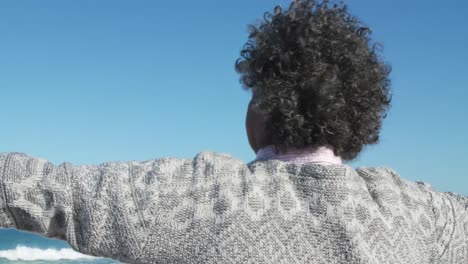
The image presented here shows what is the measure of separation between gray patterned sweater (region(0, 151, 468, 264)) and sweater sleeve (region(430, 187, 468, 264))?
0.24 m

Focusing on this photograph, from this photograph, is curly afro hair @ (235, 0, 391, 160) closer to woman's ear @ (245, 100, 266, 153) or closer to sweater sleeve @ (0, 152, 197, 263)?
woman's ear @ (245, 100, 266, 153)

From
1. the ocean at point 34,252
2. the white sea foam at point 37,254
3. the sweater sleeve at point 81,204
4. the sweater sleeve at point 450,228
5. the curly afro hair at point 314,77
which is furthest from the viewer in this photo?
the white sea foam at point 37,254

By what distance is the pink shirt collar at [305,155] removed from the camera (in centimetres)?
178

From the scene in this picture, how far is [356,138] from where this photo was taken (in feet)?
6.20

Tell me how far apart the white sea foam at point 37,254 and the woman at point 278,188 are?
19904 mm

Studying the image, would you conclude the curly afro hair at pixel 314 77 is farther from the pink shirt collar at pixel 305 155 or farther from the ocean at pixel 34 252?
the ocean at pixel 34 252

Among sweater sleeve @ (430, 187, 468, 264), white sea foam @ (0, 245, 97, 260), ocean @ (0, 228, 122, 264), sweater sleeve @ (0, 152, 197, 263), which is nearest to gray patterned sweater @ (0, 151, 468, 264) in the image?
sweater sleeve @ (0, 152, 197, 263)

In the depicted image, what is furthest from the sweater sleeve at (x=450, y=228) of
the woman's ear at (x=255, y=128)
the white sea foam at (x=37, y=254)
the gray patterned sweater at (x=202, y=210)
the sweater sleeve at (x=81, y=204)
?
the white sea foam at (x=37, y=254)

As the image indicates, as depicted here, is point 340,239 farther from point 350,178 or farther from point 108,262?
point 108,262

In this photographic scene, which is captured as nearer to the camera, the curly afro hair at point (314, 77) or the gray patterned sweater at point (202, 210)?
the gray patterned sweater at point (202, 210)

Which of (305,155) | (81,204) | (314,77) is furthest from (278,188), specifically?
(81,204)

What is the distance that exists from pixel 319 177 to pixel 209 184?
0.32 m

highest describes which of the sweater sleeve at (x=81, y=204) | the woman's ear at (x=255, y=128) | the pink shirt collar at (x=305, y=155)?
the woman's ear at (x=255, y=128)

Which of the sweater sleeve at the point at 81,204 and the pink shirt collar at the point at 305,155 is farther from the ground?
the pink shirt collar at the point at 305,155
